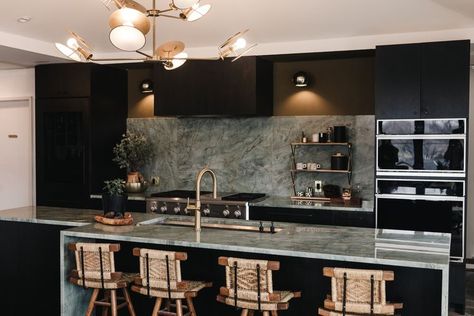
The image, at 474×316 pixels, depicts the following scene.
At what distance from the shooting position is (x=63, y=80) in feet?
21.8

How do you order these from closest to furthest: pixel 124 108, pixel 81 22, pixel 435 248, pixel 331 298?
pixel 331 298
pixel 435 248
pixel 81 22
pixel 124 108

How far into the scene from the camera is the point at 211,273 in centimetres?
383

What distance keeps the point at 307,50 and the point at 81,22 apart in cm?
239

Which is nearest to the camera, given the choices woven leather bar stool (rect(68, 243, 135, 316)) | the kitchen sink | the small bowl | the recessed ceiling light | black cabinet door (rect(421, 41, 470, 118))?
woven leather bar stool (rect(68, 243, 135, 316))

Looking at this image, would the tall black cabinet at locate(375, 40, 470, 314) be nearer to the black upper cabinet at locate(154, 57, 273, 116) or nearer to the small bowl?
the black upper cabinet at locate(154, 57, 273, 116)

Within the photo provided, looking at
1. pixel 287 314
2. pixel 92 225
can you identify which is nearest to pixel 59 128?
pixel 92 225

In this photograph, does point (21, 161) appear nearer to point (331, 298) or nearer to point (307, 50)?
point (307, 50)

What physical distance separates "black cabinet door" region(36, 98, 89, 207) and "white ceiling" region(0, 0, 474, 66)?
0.75m

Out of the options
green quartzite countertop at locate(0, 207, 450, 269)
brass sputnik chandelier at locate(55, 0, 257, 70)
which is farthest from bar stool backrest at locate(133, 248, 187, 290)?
brass sputnik chandelier at locate(55, 0, 257, 70)

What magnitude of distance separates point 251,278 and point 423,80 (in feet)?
9.69

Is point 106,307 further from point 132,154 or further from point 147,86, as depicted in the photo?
point 147,86

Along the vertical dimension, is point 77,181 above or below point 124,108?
below

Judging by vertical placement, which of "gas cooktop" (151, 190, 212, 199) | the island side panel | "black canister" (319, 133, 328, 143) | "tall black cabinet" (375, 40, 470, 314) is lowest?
the island side panel

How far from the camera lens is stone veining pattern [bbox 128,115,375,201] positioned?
19.9ft
